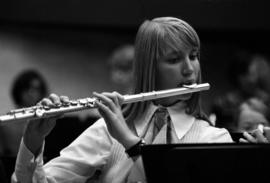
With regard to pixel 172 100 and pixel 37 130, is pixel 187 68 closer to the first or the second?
pixel 172 100

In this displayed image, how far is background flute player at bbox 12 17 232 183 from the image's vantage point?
2.34 m

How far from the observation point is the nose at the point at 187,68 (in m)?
2.41

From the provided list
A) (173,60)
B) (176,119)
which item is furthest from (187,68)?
(176,119)

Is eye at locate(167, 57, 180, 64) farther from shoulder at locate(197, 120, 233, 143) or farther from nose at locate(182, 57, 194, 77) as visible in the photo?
shoulder at locate(197, 120, 233, 143)

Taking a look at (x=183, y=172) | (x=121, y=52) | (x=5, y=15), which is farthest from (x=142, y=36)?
(x=5, y=15)

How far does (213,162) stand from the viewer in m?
1.95

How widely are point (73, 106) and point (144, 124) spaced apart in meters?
0.26

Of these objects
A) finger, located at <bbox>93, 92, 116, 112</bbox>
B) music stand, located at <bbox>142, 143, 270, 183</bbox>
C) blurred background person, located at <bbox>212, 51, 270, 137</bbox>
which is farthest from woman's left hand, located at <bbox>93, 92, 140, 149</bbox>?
blurred background person, located at <bbox>212, 51, 270, 137</bbox>

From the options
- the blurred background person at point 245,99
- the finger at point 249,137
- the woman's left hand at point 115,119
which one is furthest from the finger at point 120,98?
the blurred background person at point 245,99

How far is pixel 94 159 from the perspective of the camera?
2445 mm

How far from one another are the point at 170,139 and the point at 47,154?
2.65 feet

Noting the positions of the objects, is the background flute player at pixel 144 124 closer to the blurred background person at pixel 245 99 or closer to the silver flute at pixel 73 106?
the silver flute at pixel 73 106

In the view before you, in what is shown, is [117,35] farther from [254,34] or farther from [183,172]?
[183,172]

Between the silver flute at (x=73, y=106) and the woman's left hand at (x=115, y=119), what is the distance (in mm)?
33
